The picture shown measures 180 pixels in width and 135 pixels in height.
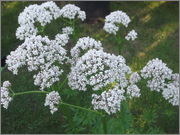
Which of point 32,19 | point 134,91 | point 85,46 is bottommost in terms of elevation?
point 134,91

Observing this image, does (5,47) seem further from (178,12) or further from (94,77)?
(94,77)

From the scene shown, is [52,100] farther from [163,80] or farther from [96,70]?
[163,80]

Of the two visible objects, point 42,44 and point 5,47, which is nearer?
point 42,44

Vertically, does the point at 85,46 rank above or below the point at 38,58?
above

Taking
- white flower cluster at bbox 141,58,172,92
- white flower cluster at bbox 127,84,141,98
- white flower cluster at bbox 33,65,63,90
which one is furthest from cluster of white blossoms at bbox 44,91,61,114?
white flower cluster at bbox 141,58,172,92

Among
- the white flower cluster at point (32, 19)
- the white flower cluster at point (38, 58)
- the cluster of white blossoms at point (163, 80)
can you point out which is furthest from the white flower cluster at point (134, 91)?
the white flower cluster at point (32, 19)

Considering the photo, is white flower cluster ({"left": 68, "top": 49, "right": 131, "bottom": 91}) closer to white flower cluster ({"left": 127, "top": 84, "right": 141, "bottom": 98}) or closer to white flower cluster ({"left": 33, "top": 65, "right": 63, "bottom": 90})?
white flower cluster ({"left": 33, "top": 65, "right": 63, "bottom": 90})

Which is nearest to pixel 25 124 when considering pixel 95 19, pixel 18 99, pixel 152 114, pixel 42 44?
pixel 18 99

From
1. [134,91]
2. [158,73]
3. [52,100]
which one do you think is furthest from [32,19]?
[158,73]
